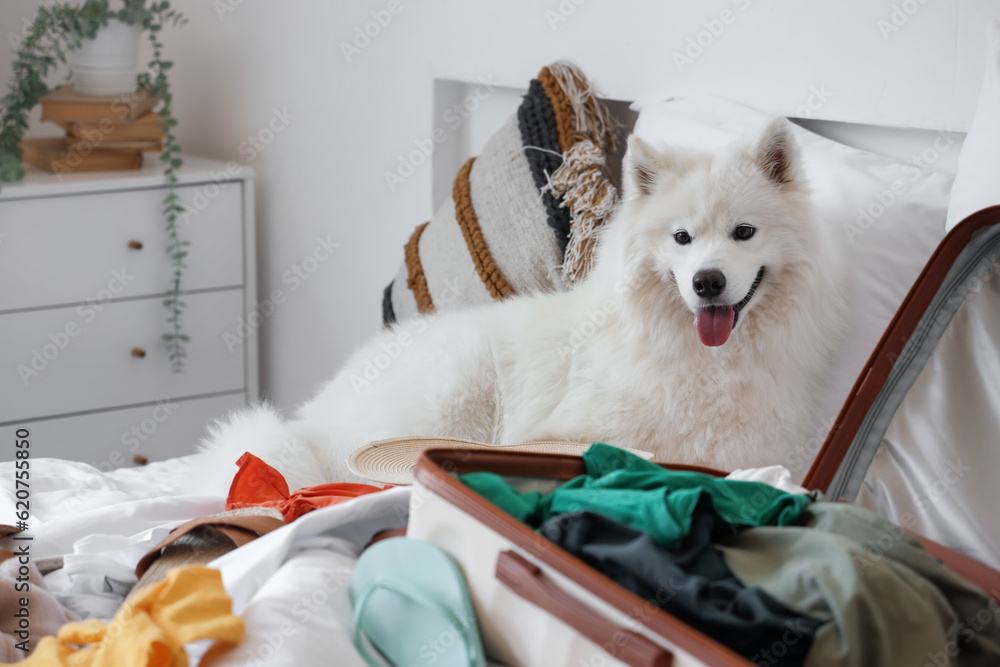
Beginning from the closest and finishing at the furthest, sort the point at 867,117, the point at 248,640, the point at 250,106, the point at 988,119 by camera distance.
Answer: the point at 248,640
the point at 988,119
the point at 867,117
the point at 250,106

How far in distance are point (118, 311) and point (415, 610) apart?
7.66 ft

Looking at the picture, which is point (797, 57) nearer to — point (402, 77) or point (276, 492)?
point (276, 492)

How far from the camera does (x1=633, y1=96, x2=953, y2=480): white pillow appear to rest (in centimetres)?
118

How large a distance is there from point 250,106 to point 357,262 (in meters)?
0.74

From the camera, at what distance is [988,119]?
3.51 ft

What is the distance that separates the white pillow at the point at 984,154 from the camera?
1.03 metres

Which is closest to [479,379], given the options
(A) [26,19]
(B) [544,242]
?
(B) [544,242]

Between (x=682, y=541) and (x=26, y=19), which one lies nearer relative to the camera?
(x=682, y=541)

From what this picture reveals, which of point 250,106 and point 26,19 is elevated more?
point 26,19

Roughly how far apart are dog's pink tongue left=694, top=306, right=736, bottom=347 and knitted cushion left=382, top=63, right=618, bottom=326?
432 mm

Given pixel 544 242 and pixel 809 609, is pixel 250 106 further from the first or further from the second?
pixel 809 609

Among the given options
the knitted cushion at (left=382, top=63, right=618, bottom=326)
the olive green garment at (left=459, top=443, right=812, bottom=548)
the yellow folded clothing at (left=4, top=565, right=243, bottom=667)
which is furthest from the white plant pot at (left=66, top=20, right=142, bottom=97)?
the olive green garment at (left=459, top=443, right=812, bottom=548)

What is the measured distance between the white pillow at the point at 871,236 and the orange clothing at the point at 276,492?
0.65 metres

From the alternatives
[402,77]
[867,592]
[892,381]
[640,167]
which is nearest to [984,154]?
[892,381]
